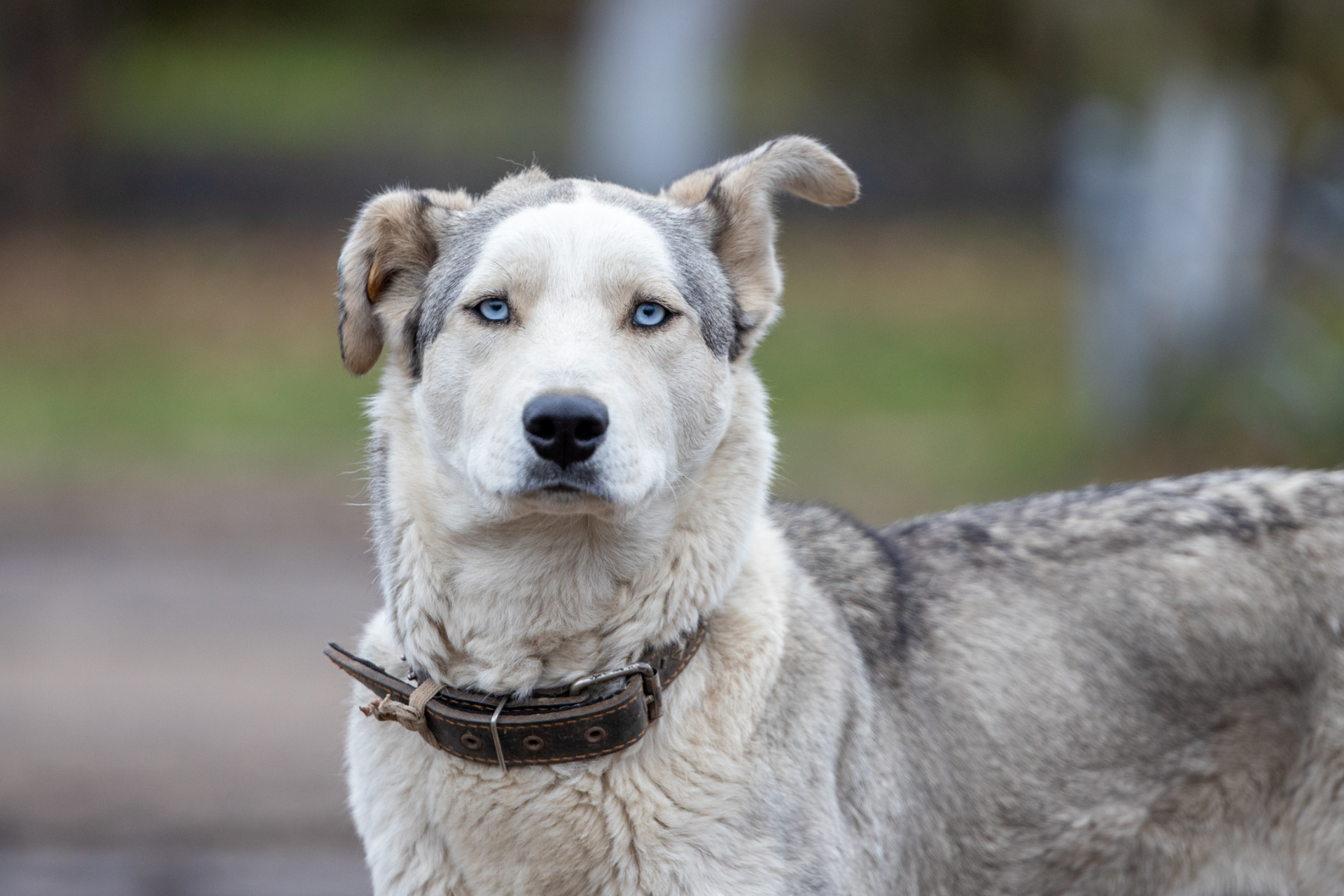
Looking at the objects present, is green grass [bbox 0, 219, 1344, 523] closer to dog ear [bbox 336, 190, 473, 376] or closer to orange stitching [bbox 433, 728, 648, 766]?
dog ear [bbox 336, 190, 473, 376]

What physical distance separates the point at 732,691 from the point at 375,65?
26.3 m

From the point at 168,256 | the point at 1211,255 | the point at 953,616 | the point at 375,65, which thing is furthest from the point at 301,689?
the point at 375,65

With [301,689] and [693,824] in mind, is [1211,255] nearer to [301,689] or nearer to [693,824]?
[301,689]

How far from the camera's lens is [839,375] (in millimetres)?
16094

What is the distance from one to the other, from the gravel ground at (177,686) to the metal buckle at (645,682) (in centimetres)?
105

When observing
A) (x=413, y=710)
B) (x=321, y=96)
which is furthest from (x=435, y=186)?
(x=413, y=710)

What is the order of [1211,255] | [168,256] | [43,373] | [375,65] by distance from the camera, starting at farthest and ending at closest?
[375,65] < [168,256] < [43,373] < [1211,255]

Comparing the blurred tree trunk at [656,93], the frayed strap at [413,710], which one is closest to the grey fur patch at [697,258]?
the frayed strap at [413,710]

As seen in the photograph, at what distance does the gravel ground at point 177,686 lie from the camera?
19.1 feet

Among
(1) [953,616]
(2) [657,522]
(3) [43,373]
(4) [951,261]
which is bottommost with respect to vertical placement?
(3) [43,373]

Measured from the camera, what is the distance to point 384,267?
3684 millimetres

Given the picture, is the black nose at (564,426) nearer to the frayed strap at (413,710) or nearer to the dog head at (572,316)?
the dog head at (572,316)

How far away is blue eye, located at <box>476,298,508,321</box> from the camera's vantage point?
344cm

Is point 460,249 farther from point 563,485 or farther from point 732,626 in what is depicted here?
point 732,626
